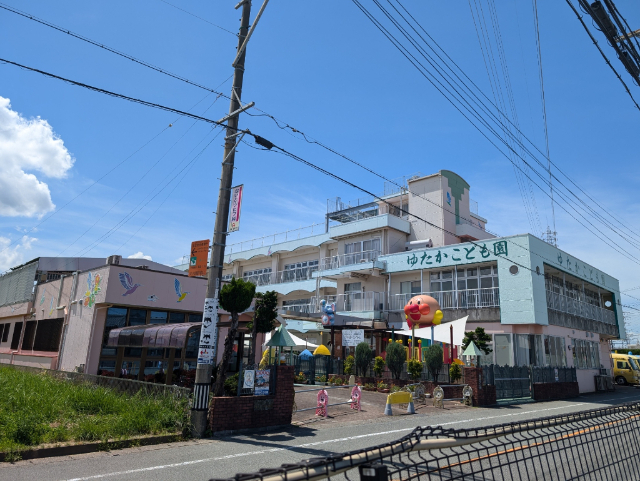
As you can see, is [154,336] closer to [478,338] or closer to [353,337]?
[353,337]

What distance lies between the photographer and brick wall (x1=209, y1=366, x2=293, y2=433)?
1009 centimetres

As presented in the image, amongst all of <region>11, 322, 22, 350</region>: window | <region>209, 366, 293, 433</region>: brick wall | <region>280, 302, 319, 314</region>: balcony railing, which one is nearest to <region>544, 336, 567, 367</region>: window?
<region>280, 302, 319, 314</region>: balcony railing

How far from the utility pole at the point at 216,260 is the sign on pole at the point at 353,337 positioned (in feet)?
42.4

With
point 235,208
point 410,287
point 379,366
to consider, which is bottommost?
point 379,366

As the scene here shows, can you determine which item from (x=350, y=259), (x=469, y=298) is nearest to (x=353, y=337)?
(x=469, y=298)

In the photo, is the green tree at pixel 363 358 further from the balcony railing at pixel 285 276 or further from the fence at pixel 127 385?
the balcony railing at pixel 285 276

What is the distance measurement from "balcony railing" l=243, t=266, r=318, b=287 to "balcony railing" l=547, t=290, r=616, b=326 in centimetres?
1950

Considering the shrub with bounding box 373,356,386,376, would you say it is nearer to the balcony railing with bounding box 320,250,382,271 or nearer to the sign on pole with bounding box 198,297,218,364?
the balcony railing with bounding box 320,250,382,271

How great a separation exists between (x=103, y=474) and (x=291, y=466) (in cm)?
609

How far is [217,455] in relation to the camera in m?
8.14

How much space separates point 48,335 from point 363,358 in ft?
47.2

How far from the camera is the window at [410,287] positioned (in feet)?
101

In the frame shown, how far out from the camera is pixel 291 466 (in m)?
2.02

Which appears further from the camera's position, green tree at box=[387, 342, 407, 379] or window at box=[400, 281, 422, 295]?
window at box=[400, 281, 422, 295]
